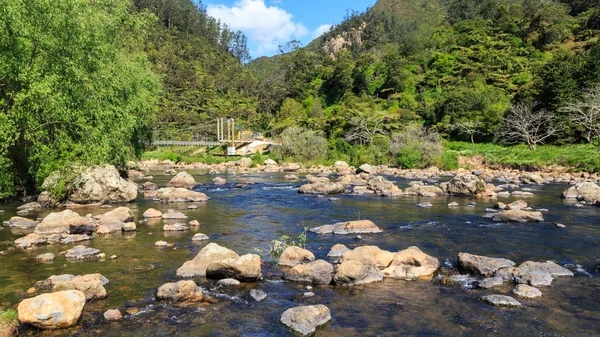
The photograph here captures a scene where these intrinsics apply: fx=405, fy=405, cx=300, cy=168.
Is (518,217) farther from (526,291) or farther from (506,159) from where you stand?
(506,159)

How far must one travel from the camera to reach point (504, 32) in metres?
81.4

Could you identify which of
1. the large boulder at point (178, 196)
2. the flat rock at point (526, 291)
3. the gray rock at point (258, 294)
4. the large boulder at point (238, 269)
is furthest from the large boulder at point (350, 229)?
the large boulder at point (178, 196)

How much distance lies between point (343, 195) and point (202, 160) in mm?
35091

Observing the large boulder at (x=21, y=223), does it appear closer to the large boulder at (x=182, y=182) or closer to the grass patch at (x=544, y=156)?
the large boulder at (x=182, y=182)

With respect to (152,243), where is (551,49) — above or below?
above

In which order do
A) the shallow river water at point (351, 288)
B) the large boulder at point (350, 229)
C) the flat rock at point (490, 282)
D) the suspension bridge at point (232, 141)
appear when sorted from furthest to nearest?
the suspension bridge at point (232, 141), the large boulder at point (350, 229), the flat rock at point (490, 282), the shallow river water at point (351, 288)

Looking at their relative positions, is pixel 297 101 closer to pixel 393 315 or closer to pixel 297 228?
pixel 297 228

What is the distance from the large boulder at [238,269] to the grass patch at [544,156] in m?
32.6

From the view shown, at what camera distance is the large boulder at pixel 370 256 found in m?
9.36

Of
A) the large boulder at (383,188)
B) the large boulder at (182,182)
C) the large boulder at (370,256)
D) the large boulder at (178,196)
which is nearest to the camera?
the large boulder at (370,256)

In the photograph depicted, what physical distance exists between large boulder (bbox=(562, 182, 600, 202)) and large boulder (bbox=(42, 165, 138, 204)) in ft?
72.2

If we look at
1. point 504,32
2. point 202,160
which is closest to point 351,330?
point 202,160

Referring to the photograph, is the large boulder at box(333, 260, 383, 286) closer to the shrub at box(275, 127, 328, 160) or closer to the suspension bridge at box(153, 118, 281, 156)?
the shrub at box(275, 127, 328, 160)

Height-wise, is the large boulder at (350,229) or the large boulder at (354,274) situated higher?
the large boulder at (354,274)
